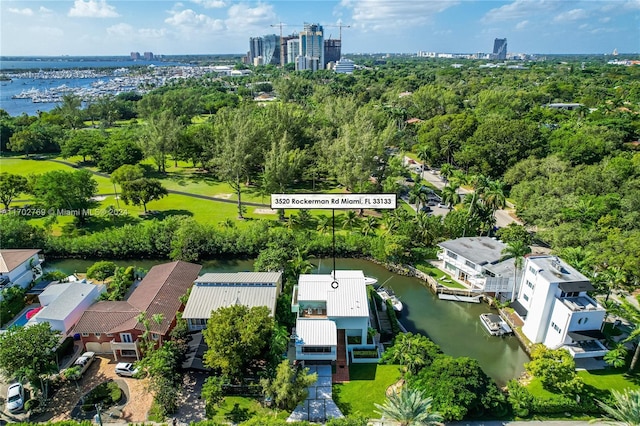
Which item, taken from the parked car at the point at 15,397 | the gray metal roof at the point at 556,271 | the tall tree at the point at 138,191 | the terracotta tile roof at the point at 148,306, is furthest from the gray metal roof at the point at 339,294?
the tall tree at the point at 138,191

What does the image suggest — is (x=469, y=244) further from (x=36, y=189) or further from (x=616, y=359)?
(x=36, y=189)

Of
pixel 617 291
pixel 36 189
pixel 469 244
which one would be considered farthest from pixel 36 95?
pixel 617 291

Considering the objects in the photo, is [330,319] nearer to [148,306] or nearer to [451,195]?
[148,306]

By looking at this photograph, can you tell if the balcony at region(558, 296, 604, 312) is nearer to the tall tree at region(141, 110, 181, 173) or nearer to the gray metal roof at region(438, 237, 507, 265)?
the gray metal roof at region(438, 237, 507, 265)

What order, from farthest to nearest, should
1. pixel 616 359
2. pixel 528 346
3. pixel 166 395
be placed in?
pixel 528 346 < pixel 616 359 < pixel 166 395

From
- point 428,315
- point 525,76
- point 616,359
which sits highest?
point 525,76

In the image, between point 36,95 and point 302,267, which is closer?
point 302,267

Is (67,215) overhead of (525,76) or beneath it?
beneath

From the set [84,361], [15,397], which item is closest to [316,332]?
[84,361]

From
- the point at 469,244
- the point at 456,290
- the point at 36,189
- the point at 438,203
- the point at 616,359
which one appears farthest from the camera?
the point at 438,203
